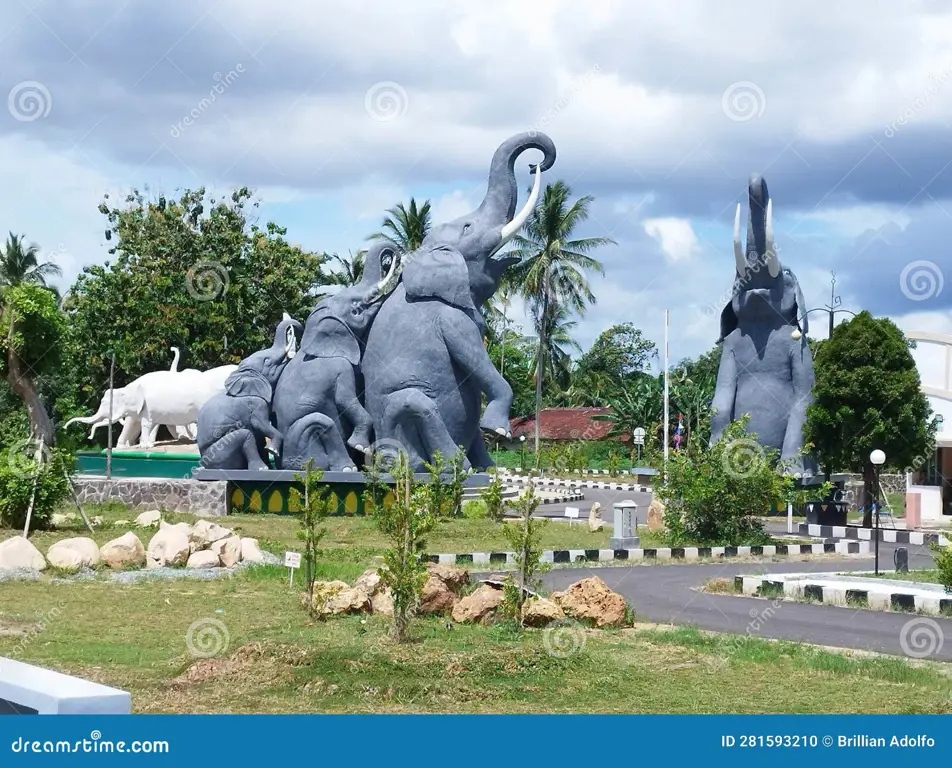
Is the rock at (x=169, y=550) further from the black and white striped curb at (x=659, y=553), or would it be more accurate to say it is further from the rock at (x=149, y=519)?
the rock at (x=149, y=519)

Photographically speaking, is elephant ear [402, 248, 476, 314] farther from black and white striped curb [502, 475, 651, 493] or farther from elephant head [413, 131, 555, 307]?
black and white striped curb [502, 475, 651, 493]

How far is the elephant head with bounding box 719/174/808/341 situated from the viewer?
2625 cm

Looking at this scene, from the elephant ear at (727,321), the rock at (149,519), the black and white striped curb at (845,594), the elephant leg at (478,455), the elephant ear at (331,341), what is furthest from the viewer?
the elephant ear at (727,321)

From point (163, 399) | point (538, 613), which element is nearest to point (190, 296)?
point (163, 399)

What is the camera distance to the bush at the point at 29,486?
1889cm

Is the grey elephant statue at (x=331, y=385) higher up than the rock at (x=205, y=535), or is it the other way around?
the grey elephant statue at (x=331, y=385)

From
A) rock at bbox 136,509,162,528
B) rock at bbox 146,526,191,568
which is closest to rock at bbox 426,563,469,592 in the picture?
rock at bbox 146,526,191,568

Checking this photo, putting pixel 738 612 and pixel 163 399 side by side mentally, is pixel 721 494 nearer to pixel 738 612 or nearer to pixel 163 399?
pixel 738 612

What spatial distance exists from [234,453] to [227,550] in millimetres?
8490

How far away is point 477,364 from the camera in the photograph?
79.7 feet

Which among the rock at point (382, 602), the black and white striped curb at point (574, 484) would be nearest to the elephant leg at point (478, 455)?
the black and white striped curb at point (574, 484)

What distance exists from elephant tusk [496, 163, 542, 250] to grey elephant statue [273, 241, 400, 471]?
2.30 metres

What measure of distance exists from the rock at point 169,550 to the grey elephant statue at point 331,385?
8.40 m

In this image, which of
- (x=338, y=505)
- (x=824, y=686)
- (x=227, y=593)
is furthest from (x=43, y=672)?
(x=338, y=505)
